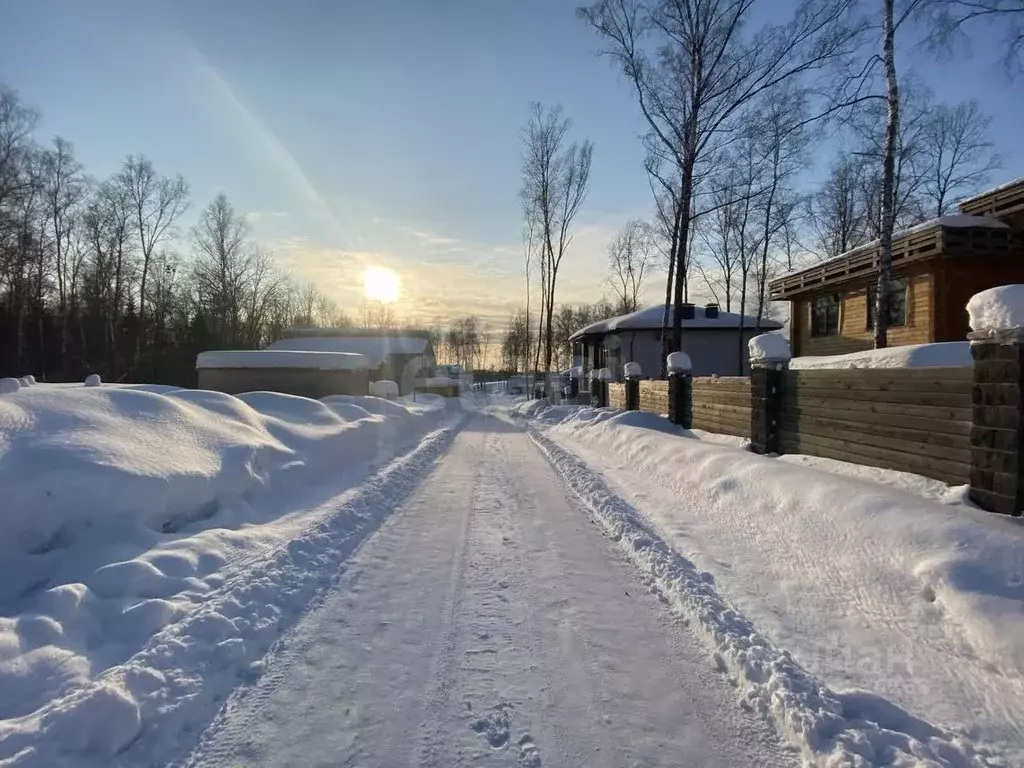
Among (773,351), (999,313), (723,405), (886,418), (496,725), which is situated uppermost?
(999,313)

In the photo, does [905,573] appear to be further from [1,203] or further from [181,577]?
[1,203]

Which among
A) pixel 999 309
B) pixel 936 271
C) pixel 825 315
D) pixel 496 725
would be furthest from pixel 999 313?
pixel 825 315

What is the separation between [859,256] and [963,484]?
14.1 metres

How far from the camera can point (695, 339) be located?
3181 cm

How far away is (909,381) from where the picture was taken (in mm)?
6332

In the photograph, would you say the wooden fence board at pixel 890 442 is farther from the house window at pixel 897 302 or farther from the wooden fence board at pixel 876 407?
the house window at pixel 897 302

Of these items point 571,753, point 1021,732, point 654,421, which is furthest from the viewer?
point 654,421

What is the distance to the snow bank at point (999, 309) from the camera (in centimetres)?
481

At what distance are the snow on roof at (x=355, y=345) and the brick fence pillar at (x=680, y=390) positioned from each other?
2307 centimetres

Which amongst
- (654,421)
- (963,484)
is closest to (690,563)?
(963,484)

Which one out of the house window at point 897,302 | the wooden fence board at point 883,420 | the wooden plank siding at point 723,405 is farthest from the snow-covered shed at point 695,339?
the wooden fence board at point 883,420

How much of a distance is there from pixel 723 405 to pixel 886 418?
5.07 metres

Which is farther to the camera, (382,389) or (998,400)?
(382,389)

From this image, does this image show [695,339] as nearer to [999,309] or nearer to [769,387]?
[769,387]
